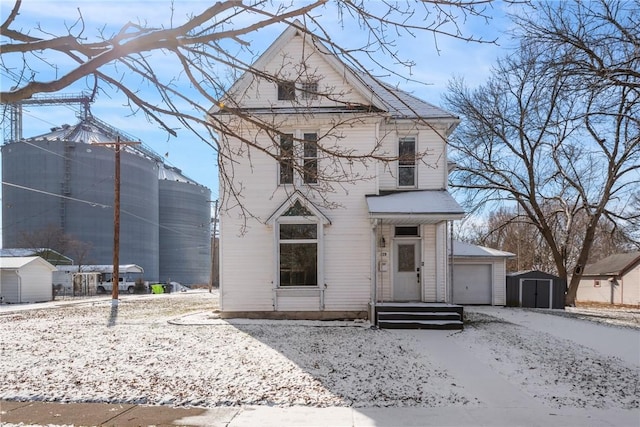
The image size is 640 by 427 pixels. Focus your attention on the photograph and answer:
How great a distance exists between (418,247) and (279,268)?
4272 millimetres

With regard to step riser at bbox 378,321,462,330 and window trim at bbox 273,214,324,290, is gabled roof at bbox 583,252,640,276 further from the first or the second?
window trim at bbox 273,214,324,290

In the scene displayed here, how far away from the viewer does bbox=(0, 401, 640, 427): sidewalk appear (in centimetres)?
537

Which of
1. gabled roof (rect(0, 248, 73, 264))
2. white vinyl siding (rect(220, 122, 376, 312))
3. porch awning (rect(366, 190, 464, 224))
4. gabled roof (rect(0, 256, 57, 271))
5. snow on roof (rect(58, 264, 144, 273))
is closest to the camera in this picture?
porch awning (rect(366, 190, 464, 224))

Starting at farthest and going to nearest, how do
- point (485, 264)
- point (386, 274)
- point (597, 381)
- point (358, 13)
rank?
point (485, 264)
point (386, 274)
point (597, 381)
point (358, 13)

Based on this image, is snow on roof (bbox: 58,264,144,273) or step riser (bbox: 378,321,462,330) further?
snow on roof (bbox: 58,264,144,273)

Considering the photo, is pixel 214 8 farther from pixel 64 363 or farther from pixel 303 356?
pixel 64 363

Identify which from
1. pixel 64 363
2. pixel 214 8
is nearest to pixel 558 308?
Answer: pixel 64 363

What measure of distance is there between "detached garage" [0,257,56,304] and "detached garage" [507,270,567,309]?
27.0m

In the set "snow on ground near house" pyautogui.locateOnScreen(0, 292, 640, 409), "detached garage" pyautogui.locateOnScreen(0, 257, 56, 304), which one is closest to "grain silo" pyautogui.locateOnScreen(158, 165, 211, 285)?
"detached garage" pyautogui.locateOnScreen(0, 257, 56, 304)

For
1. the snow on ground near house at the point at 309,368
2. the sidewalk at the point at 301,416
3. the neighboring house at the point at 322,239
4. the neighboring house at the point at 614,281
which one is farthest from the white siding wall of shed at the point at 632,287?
the sidewalk at the point at 301,416

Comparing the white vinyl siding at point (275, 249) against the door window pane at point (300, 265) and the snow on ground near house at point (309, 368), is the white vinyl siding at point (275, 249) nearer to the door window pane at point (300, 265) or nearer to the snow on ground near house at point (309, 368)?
the door window pane at point (300, 265)

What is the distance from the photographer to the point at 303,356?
8656mm

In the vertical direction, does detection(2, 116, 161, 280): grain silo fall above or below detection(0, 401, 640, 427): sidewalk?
above

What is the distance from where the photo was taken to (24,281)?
28.7 m
